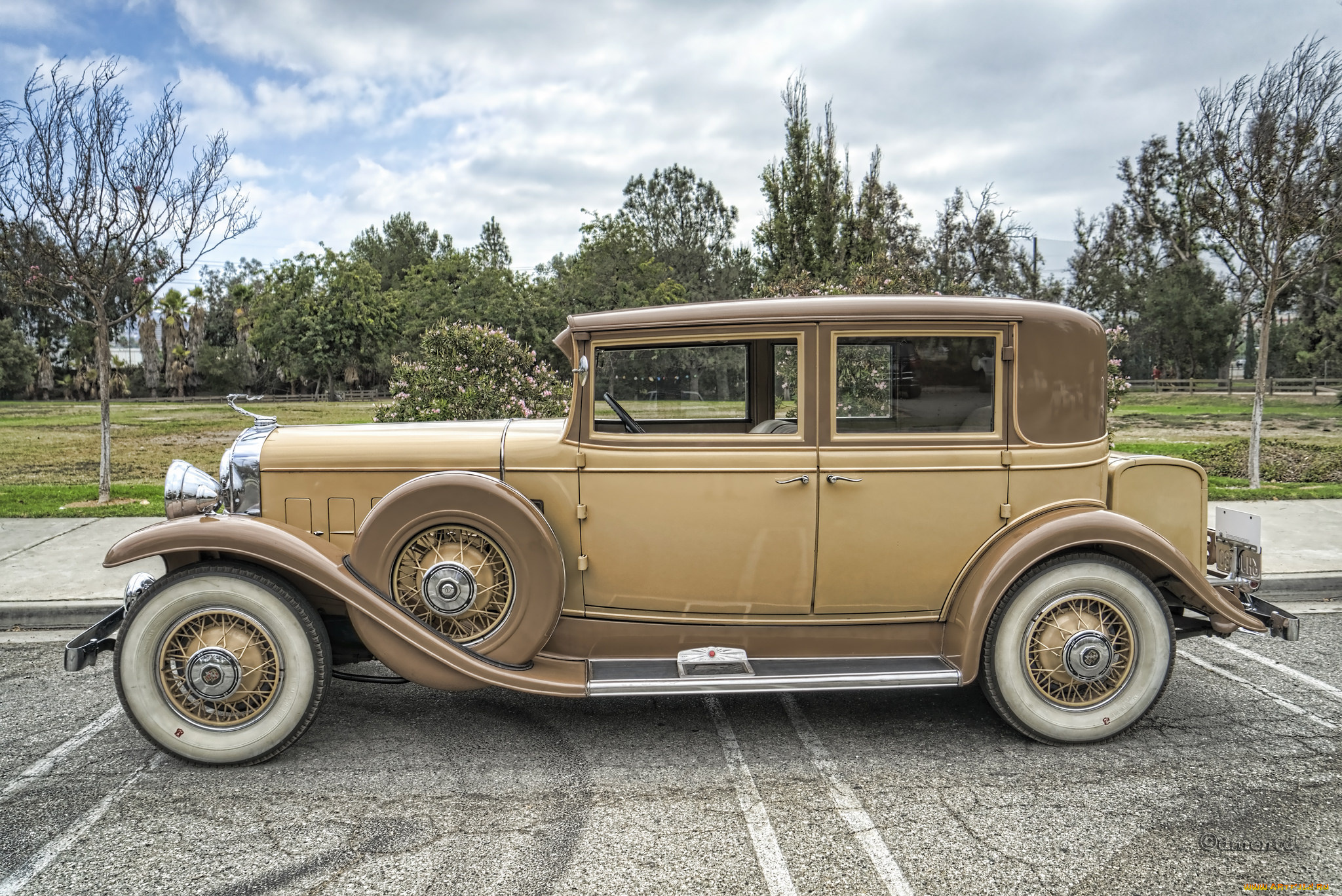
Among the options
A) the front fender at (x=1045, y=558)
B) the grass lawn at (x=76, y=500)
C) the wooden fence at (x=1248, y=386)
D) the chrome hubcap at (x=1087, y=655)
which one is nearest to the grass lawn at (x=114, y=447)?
the grass lawn at (x=76, y=500)

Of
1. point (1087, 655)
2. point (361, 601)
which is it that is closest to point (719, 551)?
point (361, 601)

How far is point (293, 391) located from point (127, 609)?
4900cm

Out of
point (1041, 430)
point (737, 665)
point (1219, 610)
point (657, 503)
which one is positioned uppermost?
point (1041, 430)

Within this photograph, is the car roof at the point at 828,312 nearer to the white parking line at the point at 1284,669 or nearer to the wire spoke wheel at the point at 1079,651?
the wire spoke wheel at the point at 1079,651

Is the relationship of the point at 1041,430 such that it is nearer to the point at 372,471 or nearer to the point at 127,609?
the point at 372,471

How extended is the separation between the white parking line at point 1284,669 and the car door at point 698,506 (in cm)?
280

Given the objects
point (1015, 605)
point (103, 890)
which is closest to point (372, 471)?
point (103, 890)

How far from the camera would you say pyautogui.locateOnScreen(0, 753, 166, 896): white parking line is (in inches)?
100

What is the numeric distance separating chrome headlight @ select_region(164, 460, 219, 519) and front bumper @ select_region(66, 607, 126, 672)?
49 centimetres

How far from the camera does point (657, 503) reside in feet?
11.6

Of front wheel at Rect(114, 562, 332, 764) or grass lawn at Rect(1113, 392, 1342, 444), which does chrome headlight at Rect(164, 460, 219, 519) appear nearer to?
front wheel at Rect(114, 562, 332, 764)

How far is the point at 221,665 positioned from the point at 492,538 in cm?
119

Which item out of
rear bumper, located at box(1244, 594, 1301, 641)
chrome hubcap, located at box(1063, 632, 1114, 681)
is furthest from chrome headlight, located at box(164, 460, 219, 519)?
rear bumper, located at box(1244, 594, 1301, 641)

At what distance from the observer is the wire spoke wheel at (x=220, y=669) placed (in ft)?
10.8
